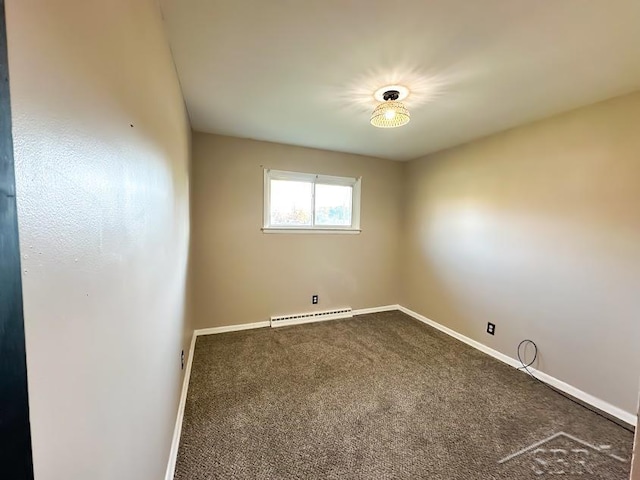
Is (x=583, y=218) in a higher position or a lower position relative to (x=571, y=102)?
lower

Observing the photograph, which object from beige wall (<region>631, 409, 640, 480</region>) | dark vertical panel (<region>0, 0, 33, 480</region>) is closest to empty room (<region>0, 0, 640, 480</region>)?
dark vertical panel (<region>0, 0, 33, 480</region>)

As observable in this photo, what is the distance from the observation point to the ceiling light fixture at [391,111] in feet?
6.48

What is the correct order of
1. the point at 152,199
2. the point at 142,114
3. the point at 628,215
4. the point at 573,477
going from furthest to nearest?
the point at 628,215
the point at 573,477
the point at 152,199
the point at 142,114

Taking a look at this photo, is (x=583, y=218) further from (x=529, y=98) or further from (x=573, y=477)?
(x=573, y=477)

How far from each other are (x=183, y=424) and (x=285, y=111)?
2524mm

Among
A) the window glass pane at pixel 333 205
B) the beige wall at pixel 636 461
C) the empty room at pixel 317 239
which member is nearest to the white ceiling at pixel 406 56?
the empty room at pixel 317 239

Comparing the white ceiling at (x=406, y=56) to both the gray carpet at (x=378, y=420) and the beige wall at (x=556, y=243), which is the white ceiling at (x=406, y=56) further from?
the gray carpet at (x=378, y=420)

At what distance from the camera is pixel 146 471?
98 centimetres

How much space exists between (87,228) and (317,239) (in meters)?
3.07

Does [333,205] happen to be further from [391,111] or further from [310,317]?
[391,111]

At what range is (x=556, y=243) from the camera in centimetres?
229

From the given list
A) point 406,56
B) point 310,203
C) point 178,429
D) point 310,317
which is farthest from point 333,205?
point 178,429

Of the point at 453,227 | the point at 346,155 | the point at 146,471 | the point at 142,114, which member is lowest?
the point at 146,471

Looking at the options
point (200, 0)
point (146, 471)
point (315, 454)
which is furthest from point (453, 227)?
point (146, 471)
